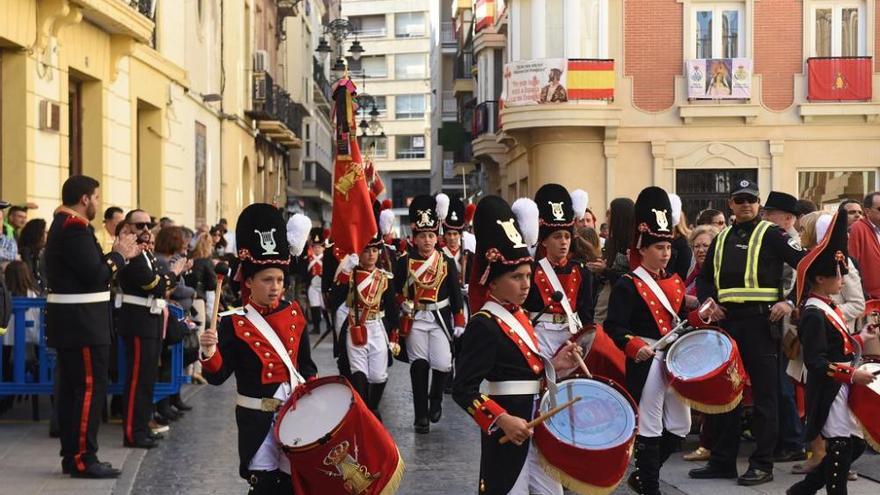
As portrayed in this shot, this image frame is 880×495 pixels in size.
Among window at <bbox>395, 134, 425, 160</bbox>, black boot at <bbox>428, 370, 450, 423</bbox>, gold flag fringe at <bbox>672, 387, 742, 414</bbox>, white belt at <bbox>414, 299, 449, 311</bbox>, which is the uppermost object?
window at <bbox>395, 134, 425, 160</bbox>

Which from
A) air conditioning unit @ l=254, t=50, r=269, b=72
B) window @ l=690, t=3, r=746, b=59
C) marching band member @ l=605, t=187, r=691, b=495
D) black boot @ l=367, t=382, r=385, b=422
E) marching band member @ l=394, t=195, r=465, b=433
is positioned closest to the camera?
marching band member @ l=605, t=187, r=691, b=495

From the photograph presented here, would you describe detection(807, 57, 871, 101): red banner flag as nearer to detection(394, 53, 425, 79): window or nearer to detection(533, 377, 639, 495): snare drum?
detection(533, 377, 639, 495): snare drum

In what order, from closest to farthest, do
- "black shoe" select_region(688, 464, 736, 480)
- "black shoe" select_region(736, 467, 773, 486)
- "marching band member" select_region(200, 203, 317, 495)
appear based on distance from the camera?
1. "marching band member" select_region(200, 203, 317, 495)
2. "black shoe" select_region(736, 467, 773, 486)
3. "black shoe" select_region(688, 464, 736, 480)

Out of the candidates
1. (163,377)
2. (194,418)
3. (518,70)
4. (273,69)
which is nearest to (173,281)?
(163,377)

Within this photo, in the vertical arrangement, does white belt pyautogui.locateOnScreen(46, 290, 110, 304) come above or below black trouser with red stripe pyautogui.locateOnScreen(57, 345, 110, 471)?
above

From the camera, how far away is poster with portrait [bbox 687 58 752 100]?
3219 cm

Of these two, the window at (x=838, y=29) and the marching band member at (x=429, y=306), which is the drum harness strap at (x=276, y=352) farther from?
the window at (x=838, y=29)

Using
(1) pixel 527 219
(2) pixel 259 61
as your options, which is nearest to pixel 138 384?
(1) pixel 527 219

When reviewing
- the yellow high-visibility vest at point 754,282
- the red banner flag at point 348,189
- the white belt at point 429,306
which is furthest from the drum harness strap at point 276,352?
the white belt at point 429,306

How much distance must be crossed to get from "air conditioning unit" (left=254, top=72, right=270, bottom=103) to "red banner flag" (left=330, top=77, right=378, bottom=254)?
2638cm

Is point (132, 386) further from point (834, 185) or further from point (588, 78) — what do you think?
point (834, 185)

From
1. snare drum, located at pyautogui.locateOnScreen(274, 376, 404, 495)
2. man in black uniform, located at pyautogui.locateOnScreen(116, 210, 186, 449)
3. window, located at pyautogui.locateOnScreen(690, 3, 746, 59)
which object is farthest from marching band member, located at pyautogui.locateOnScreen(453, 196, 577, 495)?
window, located at pyautogui.locateOnScreen(690, 3, 746, 59)

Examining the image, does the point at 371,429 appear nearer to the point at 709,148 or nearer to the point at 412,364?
the point at 412,364

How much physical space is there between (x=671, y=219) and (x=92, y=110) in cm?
1333
